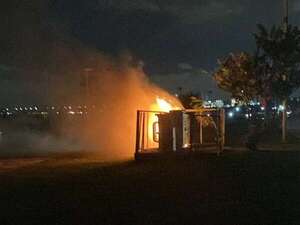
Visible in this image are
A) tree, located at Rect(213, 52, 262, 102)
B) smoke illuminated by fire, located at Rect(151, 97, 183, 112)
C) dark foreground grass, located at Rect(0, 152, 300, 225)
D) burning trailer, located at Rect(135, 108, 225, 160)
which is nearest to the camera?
dark foreground grass, located at Rect(0, 152, 300, 225)

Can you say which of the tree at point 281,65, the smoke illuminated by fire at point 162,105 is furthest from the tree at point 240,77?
the smoke illuminated by fire at point 162,105

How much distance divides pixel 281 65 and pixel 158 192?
2097 cm

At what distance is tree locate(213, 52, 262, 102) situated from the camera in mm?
35281

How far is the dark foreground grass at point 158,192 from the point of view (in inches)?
481

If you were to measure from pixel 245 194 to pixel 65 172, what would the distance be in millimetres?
7574

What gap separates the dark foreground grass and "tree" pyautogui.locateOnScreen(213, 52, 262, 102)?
1251cm

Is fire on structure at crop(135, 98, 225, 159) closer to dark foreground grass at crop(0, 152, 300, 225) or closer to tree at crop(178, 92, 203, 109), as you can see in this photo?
dark foreground grass at crop(0, 152, 300, 225)

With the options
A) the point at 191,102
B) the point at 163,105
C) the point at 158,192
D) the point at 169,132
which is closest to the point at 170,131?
the point at 169,132

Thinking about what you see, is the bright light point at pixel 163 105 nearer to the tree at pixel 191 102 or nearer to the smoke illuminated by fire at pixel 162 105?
the smoke illuminated by fire at pixel 162 105

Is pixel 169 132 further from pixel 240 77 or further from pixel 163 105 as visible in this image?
pixel 240 77

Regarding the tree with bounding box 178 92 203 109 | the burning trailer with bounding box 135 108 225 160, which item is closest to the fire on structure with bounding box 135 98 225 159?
the burning trailer with bounding box 135 108 225 160

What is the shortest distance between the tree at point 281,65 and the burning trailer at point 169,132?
8.62 metres

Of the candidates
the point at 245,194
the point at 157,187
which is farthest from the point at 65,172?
the point at 245,194

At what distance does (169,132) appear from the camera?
24.8 metres
